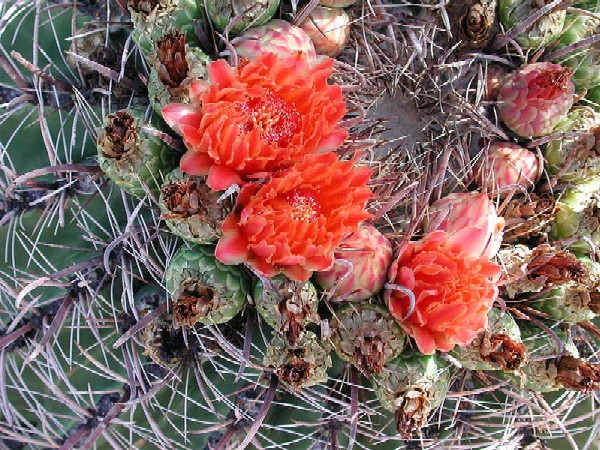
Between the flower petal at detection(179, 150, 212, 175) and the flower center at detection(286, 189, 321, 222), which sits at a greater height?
the flower petal at detection(179, 150, 212, 175)

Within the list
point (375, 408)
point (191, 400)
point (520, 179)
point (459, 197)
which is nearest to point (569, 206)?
point (520, 179)

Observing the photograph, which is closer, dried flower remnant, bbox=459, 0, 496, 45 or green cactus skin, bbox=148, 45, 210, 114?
green cactus skin, bbox=148, 45, 210, 114

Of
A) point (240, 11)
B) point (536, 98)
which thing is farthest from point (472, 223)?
point (240, 11)

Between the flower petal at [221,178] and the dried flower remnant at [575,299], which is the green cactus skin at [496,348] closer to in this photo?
the dried flower remnant at [575,299]

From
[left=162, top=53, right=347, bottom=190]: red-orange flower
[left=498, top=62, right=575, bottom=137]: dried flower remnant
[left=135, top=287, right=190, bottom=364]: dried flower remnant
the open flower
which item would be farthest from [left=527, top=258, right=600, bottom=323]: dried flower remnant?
[left=135, top=287, right=190, bottom=364]: dried flower remnant

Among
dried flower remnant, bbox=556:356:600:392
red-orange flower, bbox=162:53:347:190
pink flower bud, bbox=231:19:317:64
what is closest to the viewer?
red-orange flower, bbox=162:53:347:190

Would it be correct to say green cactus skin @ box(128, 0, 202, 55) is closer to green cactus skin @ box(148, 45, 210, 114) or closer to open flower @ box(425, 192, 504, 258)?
green cactus skin @ box(148, 45, 210, 114)

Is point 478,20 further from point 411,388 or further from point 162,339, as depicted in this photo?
point 162,339
